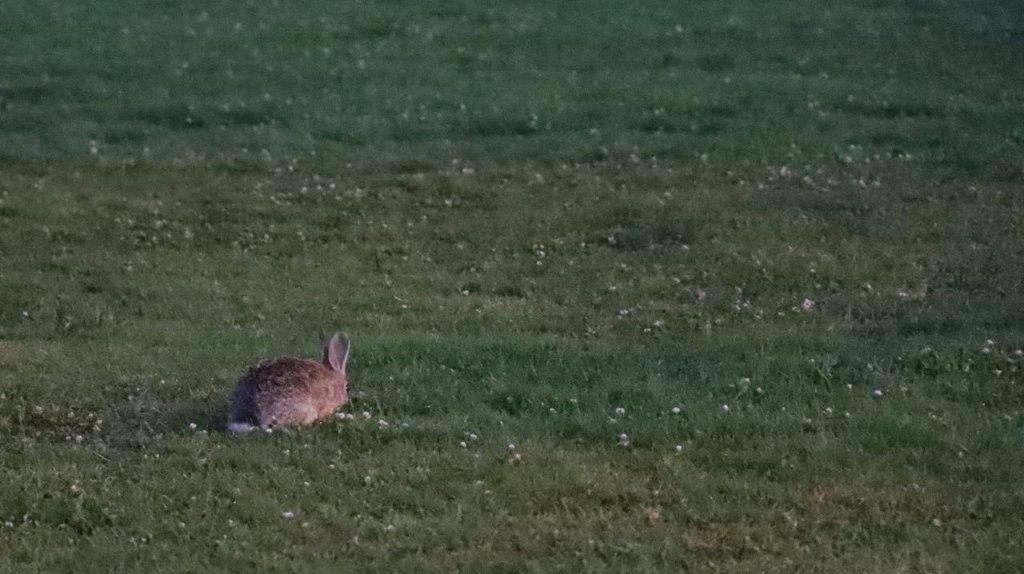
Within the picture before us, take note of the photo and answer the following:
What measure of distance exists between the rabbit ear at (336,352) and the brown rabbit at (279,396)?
0.42 meters

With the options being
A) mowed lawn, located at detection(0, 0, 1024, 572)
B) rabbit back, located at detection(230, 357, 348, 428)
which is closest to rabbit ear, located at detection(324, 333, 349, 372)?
mowed lawn, located at detection(0, 0, 1024, 572)

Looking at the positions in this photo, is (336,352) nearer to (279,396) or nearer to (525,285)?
(279,396)

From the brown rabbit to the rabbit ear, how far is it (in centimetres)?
42

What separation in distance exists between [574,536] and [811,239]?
763 centimetres

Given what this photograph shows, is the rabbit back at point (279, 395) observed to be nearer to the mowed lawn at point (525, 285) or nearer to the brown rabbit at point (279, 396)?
the brown rabbit at point (279, 396)

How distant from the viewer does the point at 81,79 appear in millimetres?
23641

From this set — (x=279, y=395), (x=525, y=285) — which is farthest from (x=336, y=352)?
(x=525, y=285)

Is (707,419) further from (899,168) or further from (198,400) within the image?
(899,168)

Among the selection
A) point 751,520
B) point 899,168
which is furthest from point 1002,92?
point 751,520

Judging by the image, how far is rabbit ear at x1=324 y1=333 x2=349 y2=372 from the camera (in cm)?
1087

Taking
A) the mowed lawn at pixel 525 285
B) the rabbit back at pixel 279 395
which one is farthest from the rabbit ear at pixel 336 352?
the rabbit back at pixel 279 395

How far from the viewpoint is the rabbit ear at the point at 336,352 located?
428 inches

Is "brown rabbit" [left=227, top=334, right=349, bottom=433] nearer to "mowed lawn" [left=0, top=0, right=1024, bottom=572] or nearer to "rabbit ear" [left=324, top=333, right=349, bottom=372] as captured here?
"mowed lawn" [left=0, top=0, right=1024, bottom=572]

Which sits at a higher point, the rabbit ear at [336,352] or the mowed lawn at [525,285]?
the rabbit ear at [336,352]
